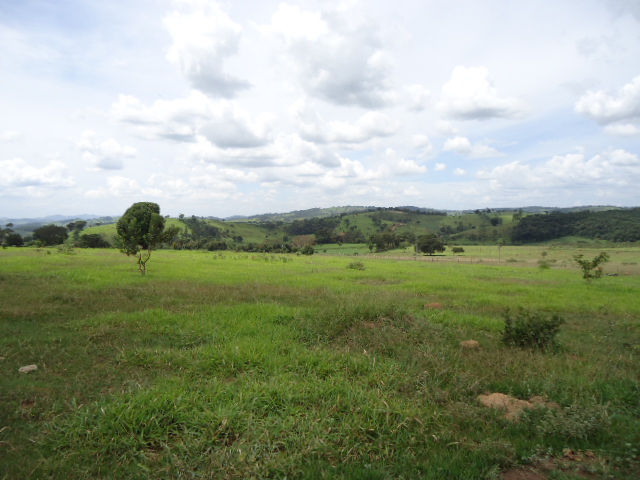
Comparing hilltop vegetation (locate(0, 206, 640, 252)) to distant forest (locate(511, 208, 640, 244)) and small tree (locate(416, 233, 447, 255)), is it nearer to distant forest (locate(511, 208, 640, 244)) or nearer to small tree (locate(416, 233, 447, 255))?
distant forest (locate(511, 208, 640, 244))

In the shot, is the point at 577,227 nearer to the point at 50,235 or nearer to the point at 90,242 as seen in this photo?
the point at 90,242

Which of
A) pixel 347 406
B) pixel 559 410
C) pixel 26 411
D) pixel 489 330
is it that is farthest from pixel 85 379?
→ pixel 489 330

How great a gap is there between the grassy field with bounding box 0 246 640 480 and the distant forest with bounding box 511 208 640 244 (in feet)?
424

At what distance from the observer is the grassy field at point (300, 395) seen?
4.46m

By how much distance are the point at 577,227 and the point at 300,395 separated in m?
152

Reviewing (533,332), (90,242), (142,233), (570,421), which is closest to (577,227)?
(533,332)

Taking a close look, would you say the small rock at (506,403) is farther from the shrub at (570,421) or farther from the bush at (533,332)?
the bush at (533,332)

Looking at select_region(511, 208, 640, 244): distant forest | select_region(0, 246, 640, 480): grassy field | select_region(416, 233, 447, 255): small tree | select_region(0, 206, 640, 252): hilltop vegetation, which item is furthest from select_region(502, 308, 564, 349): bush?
select_region(511, 208, 640, 244): distant forest

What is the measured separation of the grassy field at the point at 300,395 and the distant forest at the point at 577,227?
12927 cm

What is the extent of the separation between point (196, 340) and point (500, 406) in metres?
7.29

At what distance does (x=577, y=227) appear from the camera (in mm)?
124875

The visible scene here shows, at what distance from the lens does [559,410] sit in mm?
5656

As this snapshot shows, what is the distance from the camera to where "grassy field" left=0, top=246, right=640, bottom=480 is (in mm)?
4457

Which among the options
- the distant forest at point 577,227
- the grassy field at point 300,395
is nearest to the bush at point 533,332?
the grassy field at point 300,395
